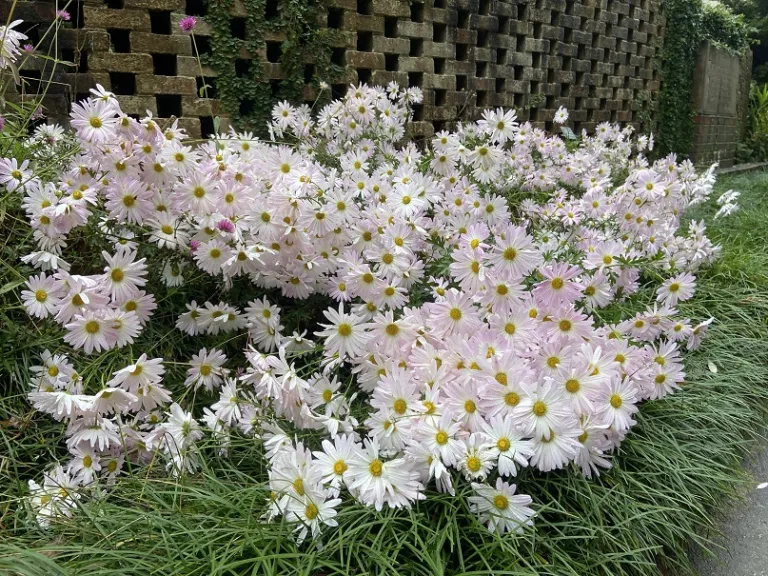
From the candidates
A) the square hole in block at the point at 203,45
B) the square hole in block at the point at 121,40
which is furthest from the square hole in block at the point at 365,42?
the square hole in block at the point at 121,40

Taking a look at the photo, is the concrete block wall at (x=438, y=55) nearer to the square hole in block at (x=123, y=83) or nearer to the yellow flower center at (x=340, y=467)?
the square hole in block at (x=123, y=83)

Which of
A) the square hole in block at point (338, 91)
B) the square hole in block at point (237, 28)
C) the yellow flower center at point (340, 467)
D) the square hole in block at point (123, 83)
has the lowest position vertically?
the yellow flower center at point (340, 467)

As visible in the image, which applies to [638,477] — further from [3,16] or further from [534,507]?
[3,16]

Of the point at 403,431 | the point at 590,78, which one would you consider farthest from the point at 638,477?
the point at 590,78

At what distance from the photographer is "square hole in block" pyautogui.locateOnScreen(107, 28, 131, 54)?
10.1ft

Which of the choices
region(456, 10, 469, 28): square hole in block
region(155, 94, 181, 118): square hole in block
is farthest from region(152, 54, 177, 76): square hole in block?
region(456, 10, 469, 28): square hole in block

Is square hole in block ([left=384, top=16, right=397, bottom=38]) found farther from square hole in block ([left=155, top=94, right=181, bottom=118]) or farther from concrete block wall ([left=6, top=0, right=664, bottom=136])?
square hole in block ([left=155, top=94, right=181, bottom=118])

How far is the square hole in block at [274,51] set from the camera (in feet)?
11.9

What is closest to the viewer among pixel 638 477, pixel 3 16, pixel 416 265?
pixel 638 477

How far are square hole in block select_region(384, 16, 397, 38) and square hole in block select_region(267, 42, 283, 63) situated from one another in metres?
0.85

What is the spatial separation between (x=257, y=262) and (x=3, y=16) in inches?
76.5

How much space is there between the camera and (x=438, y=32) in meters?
4.43

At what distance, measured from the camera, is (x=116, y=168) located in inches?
68.1

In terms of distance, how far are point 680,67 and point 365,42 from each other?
5.24 m
